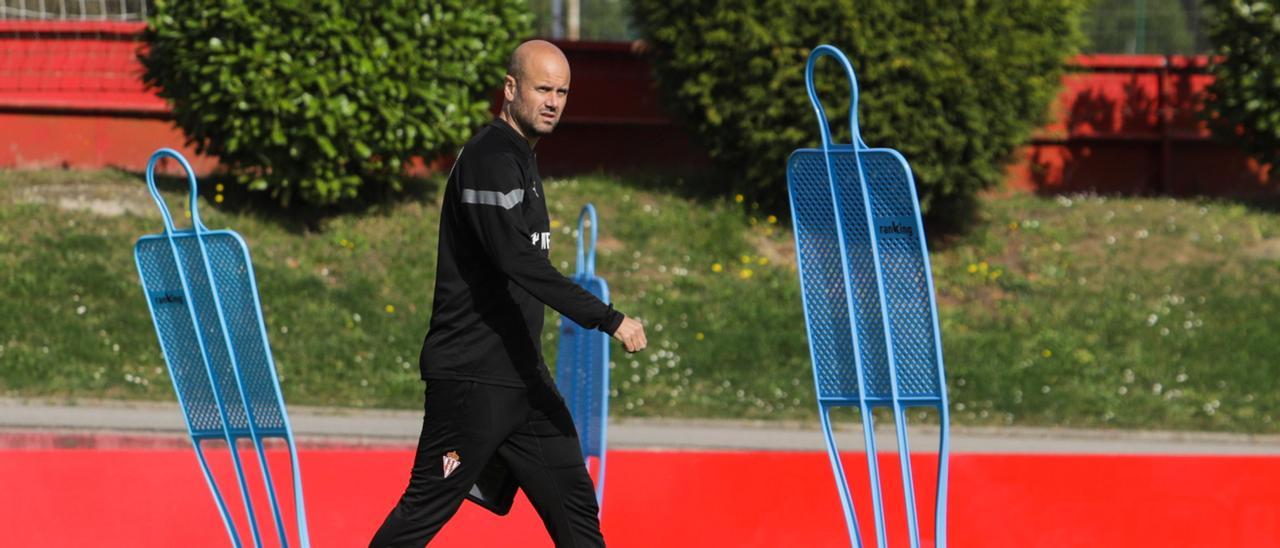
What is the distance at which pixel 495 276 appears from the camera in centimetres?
414

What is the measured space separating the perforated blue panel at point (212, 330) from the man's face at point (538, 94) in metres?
0.76

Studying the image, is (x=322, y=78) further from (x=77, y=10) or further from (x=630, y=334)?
(x=630, y=334)

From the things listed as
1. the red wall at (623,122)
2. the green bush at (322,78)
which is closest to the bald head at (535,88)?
the green bush at (322,78)

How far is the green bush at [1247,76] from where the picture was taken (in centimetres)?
1340

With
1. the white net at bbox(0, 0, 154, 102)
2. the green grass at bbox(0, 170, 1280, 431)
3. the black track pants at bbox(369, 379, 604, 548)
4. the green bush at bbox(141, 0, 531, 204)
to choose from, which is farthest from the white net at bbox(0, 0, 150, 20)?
the black track pants at bbox(369, 379, 604, 548)

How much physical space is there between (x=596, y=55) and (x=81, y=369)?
5.93 meters

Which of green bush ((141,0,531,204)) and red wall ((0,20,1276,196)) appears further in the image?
red wall ((0,20,1276,196))

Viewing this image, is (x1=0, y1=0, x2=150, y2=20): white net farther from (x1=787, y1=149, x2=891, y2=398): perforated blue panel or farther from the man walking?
(x1=787, y1=149, x2=891, y2=398): perforated blue panel

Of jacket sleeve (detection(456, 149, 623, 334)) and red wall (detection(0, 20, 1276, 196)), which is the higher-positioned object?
jacket sleeve (detection(456, 149, 623, 334))

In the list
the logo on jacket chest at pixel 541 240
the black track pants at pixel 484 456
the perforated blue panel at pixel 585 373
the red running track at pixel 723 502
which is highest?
A: the logo on jacket chest at pixel 541 240

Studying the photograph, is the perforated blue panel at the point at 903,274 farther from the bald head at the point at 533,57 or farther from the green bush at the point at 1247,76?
the green bush at the point at 1247,76

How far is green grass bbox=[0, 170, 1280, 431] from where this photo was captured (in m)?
10.8

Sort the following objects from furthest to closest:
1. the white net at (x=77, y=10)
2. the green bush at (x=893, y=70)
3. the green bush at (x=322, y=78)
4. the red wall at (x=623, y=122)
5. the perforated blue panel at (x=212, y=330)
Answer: the white net at (x=77, y=10) → the red wall at (x=623, y=122) → the green bush at (x=893, y=70) → the green bush at (x=322, y=78) → the perforated blue panel at (x=212, y=330)

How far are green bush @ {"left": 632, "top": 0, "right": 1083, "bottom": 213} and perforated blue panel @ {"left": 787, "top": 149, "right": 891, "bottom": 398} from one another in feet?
27.3
